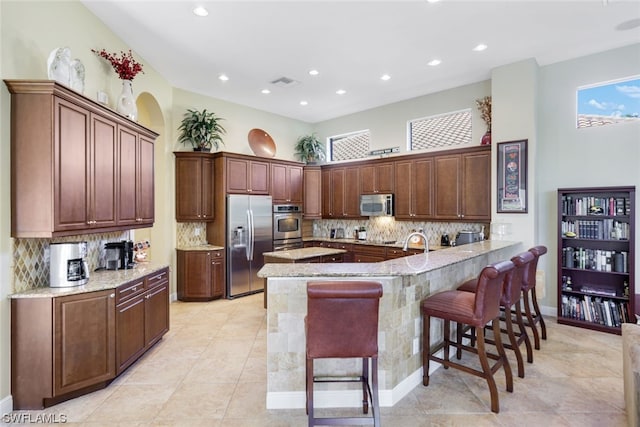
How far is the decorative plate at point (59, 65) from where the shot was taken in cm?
267

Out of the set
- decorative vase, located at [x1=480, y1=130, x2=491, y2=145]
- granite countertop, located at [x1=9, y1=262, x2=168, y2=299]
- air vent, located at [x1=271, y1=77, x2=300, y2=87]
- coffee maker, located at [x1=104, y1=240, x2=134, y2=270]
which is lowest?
granite countertop, located at [x1=9, y1=262, x2=168, y2=299]

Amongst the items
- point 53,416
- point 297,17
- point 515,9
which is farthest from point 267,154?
point 53,416

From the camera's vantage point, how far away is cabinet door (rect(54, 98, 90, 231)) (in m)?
2.56

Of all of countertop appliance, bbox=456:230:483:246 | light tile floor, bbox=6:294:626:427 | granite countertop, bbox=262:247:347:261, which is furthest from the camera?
countertop appliance, bbox=456:230:483:246

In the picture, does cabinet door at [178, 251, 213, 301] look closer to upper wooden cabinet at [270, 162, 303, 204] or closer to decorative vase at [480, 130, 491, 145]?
upper wooden cabinet at [270, 162, 303, 204]

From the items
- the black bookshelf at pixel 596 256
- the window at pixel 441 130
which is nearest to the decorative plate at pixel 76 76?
the window at pixel 441 130

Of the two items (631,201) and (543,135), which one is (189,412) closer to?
(631,201)

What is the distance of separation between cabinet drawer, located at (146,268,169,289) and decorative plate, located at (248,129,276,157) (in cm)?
349

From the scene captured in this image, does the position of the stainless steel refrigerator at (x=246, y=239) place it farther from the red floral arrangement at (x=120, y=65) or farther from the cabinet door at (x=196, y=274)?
the red floral arrangement at (x=120, y=65)

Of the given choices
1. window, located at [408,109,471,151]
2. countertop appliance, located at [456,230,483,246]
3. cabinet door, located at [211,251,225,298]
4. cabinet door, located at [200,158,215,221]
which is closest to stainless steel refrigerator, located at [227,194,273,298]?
cabinet door, located at [211,251,225,298]

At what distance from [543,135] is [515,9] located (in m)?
1.99

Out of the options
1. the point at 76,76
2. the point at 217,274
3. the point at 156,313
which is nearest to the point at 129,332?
the point at 156,313

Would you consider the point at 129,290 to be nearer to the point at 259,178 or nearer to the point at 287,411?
the point at 287,411

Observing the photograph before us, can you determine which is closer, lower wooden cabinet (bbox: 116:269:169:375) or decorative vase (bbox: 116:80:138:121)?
lower wooden cabinet (bbox: 116:269:169:375)
